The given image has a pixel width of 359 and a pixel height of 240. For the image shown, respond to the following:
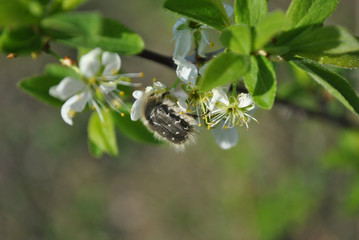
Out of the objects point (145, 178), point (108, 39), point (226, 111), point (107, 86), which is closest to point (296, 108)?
point (226, 111)

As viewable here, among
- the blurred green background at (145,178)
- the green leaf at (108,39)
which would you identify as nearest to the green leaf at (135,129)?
the green leaf at (108,39)

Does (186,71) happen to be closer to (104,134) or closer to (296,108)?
(104,134)

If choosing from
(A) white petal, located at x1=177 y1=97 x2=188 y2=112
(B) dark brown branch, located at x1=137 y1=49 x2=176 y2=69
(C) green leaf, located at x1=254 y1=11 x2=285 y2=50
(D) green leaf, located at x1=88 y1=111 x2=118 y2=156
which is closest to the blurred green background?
(D) green leaf, located at x1=88 y1=111 x2=118 y2=156

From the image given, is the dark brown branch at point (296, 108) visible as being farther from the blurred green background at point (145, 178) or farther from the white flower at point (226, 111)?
the blurred green background at point (145, 178)

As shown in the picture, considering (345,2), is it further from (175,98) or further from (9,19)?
(9,19)

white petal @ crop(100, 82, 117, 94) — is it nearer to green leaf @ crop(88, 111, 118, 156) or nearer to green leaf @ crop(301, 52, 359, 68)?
green leaf @ crop(88, 111, 118, 156)

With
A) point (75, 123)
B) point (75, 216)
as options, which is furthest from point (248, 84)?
point (75, 216)
